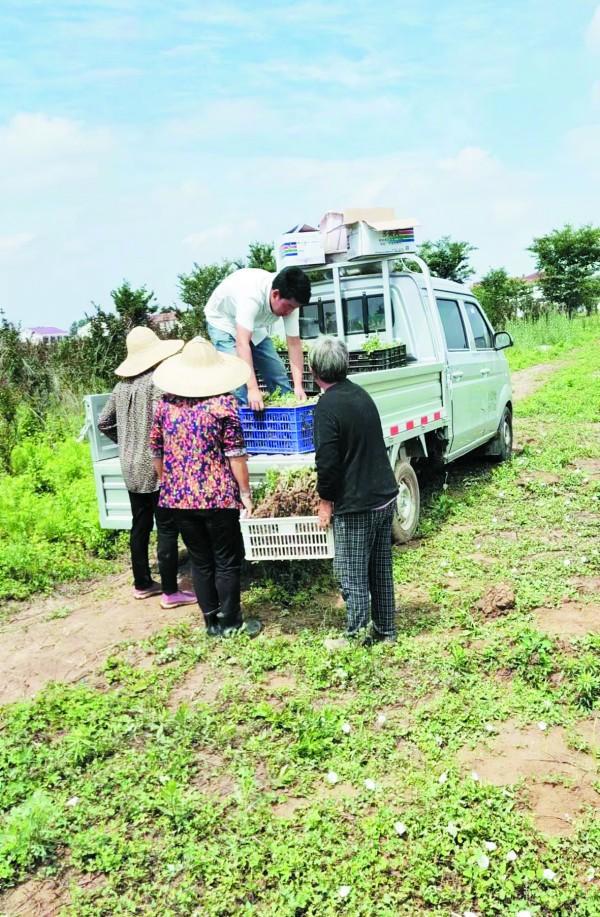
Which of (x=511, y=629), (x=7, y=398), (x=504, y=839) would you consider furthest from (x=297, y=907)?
(x=7, y=398)

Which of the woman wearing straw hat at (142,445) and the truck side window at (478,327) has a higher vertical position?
the truck side window at (478,327)

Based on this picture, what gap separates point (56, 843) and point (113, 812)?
245mm

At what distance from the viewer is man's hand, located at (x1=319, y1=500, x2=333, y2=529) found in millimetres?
4293

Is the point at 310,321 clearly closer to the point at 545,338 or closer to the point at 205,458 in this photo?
the point at 205,458

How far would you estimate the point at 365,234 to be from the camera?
671 cm

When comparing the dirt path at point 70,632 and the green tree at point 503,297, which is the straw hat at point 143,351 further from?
the green tree at point 503,297

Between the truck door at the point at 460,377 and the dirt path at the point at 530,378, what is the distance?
8.18m

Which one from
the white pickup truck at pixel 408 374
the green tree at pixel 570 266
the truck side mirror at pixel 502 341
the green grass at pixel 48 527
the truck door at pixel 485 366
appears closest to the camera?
the white pickup truck at pixel 408 374

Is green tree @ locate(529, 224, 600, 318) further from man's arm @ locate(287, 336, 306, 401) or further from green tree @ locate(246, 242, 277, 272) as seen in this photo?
man's arm @ locate(287, 336, 306, 401)

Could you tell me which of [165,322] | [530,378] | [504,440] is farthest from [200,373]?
[530,378]

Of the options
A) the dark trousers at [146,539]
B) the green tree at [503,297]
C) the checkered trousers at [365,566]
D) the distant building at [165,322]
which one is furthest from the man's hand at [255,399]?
the green tree at [503,297]

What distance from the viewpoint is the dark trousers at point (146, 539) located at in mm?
5328

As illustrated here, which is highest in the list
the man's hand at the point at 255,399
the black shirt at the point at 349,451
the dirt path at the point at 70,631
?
the man's hand at the point at 255,399

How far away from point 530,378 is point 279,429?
16.8 m
